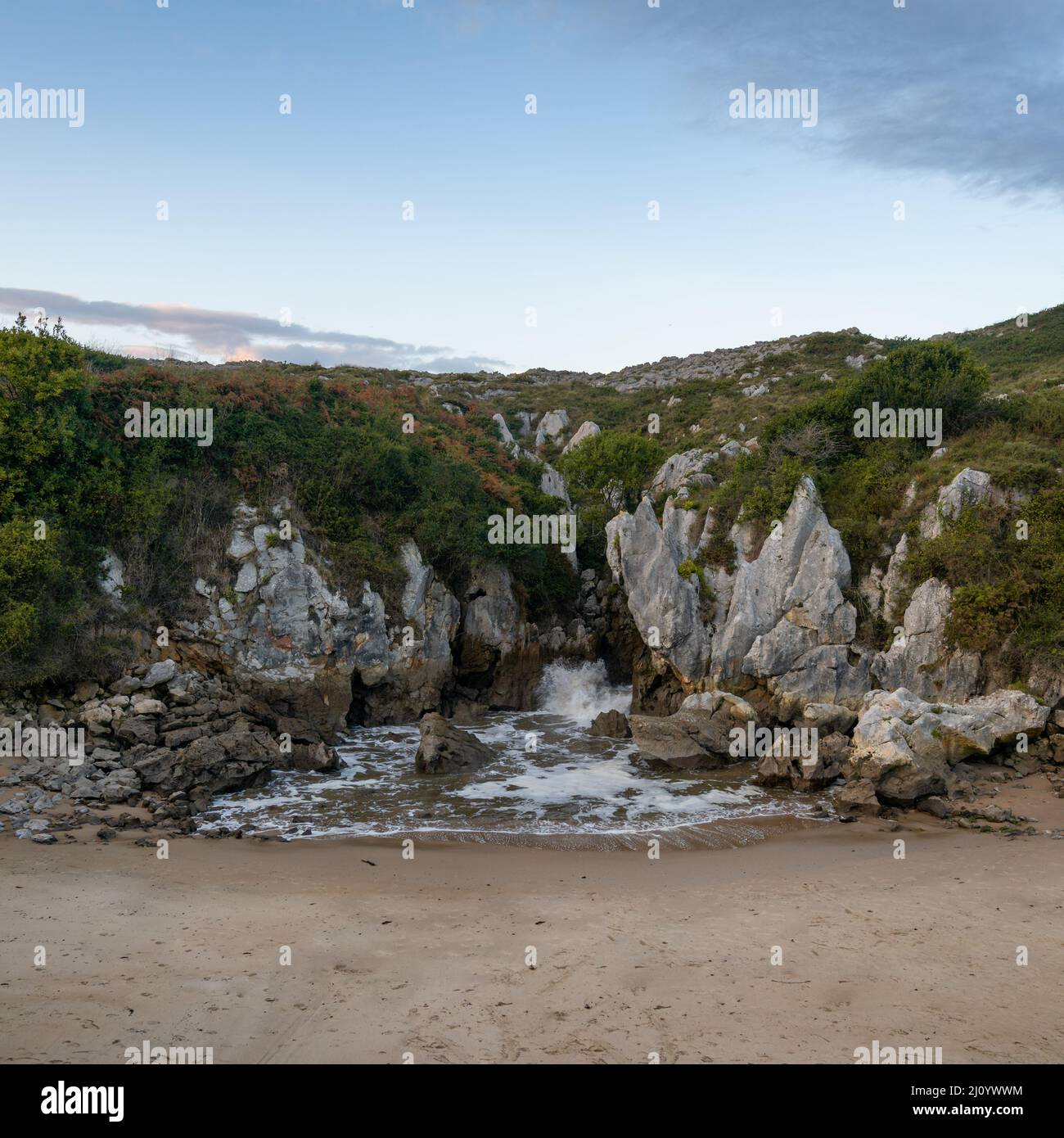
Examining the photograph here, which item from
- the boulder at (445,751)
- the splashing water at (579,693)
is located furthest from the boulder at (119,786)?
the splashing water at (579,693)

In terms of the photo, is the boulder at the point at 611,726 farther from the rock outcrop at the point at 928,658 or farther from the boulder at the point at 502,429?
the boulder at the point at 502,429

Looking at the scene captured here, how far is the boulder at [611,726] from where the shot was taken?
23.5 m

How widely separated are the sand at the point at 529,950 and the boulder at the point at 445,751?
15.1 ft

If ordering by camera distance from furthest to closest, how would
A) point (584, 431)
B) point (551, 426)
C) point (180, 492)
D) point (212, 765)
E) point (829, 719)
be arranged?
point (551, 426)
point (584, 431)
point (180, 492)
point (829, 719)
point (212, 765)

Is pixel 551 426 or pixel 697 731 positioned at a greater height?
pixel 551 426

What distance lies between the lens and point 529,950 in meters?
10.0

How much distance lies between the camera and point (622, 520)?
26.2 meters

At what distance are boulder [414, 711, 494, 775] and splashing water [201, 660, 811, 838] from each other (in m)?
0.35

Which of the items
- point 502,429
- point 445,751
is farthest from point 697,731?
point 502,429

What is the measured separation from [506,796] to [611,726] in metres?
6.48

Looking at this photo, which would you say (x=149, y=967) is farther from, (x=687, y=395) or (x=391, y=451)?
(x=687, y=395)

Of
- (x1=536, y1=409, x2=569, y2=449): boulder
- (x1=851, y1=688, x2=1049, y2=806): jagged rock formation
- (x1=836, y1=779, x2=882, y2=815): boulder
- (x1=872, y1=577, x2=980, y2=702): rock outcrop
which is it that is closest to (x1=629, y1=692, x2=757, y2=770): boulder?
(x1=851, y1=688, x2=1049, y2=806): jagged rock formation

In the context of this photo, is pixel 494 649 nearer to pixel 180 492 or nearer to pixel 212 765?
pixel 180 492
